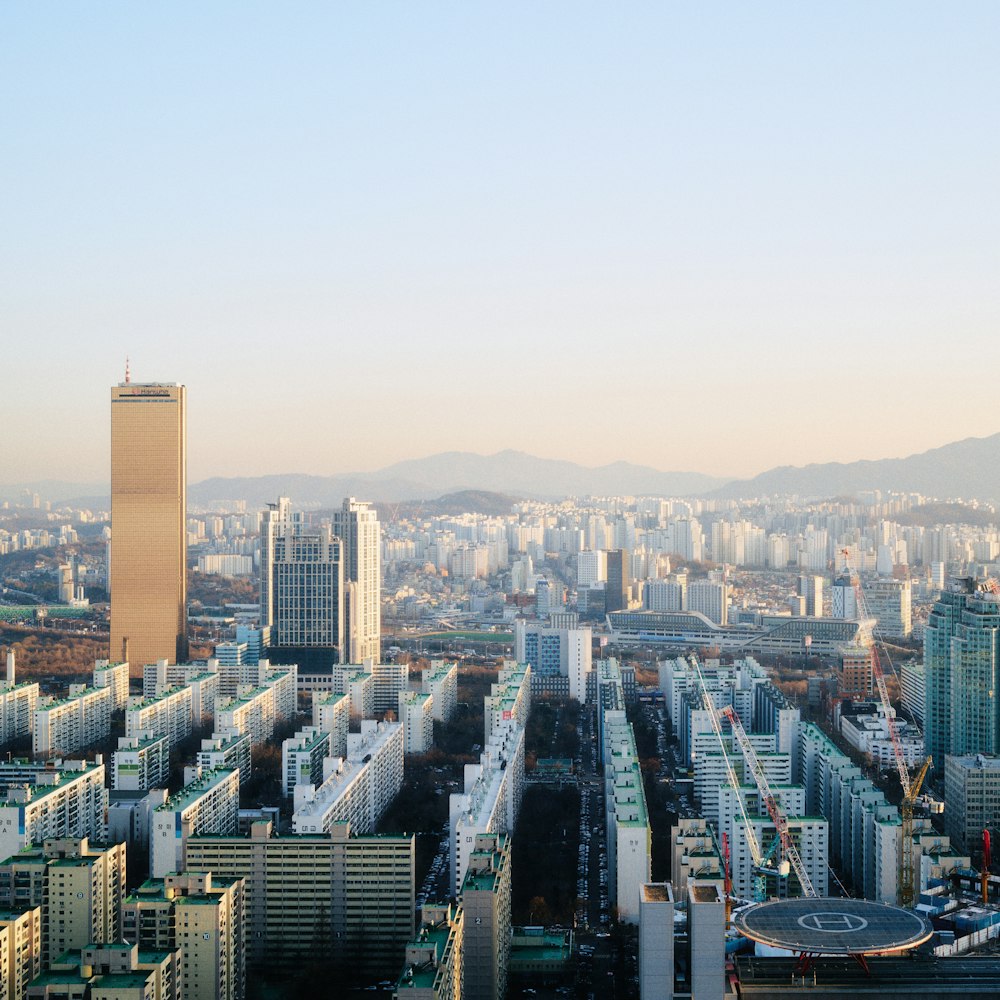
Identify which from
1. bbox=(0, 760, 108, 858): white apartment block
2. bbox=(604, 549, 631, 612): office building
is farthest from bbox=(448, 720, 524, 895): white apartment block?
bbox=(604, 549, 631, 612): office building

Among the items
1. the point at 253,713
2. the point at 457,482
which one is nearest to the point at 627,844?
the point at 253,713

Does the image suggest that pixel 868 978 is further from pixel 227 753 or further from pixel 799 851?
pixel 227 753

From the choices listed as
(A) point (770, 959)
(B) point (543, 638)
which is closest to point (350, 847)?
(A) point (770, 959)

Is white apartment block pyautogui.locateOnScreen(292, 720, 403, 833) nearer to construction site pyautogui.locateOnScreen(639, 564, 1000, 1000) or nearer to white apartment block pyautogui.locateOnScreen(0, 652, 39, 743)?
construction site pyautogui.locateOnScreen(639, 564, 1000, 1000)

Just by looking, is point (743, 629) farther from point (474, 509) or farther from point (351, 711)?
point (474, 509)

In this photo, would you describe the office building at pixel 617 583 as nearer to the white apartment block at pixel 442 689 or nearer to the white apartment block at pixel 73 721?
the white apartment block at pixel 442 689

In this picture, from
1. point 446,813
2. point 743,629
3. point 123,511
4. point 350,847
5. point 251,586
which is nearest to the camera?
point 350,847
